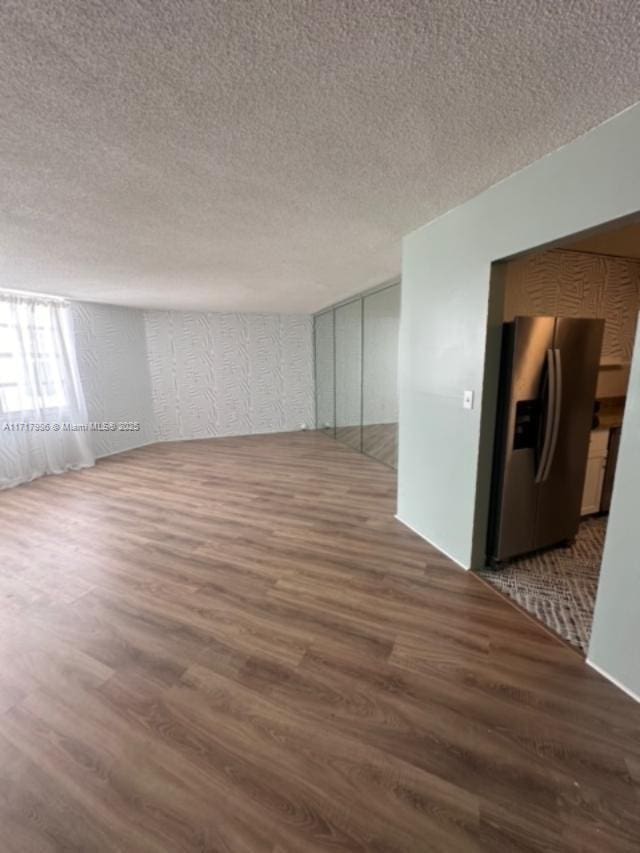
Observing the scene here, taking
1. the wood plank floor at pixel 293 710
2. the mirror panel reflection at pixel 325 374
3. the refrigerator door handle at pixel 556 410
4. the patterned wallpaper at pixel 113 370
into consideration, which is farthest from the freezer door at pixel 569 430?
the patterned wallpaper at pixel 113 370

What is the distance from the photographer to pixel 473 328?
220cm

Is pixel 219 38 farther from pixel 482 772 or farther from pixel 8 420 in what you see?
pixel 8 420

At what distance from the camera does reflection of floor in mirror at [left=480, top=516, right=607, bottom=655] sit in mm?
1903

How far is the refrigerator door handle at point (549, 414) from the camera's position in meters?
2.22

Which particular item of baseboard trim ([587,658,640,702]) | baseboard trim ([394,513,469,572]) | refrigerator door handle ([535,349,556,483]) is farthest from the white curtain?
baseboard trim ([587,658,640,702])

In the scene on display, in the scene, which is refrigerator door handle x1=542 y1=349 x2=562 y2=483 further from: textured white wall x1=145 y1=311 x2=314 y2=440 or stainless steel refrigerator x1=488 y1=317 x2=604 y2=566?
textured white wall x1=145 y1=311 x2=314 y2=440

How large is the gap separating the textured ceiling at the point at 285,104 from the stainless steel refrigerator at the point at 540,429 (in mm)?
1014

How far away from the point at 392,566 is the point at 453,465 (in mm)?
A: 863

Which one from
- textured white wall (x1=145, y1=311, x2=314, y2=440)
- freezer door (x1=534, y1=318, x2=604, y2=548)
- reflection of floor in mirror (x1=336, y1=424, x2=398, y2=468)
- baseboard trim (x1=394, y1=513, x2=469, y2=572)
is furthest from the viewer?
textured white wall (x1=145, y1=311, x2=314, y2=440)

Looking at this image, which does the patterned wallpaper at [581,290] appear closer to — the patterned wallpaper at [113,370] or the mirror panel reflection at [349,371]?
the mirror panel reflection at [349,371]

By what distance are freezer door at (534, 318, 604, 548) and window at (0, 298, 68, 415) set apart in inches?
232

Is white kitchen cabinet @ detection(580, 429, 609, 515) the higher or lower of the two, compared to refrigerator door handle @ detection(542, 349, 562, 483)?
lower

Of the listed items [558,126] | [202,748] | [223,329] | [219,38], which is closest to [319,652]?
[202,748]

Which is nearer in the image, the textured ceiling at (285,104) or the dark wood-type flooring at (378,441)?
the textured ceiling at (285,104)
